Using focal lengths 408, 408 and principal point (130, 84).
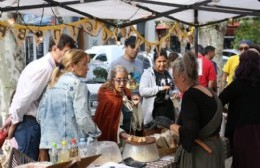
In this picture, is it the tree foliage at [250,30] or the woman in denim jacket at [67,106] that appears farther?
the tree foliage at [250,30]

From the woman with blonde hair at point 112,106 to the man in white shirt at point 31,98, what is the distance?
1.69 ft

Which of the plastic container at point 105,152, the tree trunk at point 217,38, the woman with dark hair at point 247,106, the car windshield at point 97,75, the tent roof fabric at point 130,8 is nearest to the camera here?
the plastic container at point 105,152

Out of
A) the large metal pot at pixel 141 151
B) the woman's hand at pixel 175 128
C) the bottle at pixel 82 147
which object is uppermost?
the woman's hand at pixel 175 128

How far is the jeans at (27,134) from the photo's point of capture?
12.2 ft

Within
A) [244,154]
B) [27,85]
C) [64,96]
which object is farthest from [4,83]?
[244,154]

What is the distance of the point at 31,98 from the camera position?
11.7 feet

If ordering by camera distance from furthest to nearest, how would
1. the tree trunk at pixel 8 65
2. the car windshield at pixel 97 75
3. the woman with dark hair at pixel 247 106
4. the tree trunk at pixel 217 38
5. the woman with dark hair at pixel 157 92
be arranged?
the tree trunk at pixel 217 38 < the car windshield at pixel 97 75 < the tree trunk at pixel 8 65 < the woman with dark hair at pixel 157 92 < the woman with dark hair at pixel 247 106

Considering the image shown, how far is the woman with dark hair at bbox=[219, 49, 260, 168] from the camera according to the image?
3.86 m

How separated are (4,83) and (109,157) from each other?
13.9 ft

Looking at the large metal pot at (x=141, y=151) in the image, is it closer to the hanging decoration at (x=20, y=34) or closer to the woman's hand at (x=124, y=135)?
the woman's hand at (x=124, y=135)

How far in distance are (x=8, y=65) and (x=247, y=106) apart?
4359 mm

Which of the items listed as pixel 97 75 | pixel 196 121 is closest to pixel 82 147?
pixel 196 121

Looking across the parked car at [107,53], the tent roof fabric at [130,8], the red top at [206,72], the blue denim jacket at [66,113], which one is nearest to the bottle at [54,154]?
the blue denim jacket at [66,113]

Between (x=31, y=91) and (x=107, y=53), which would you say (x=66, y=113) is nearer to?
(x=31, y=91)
